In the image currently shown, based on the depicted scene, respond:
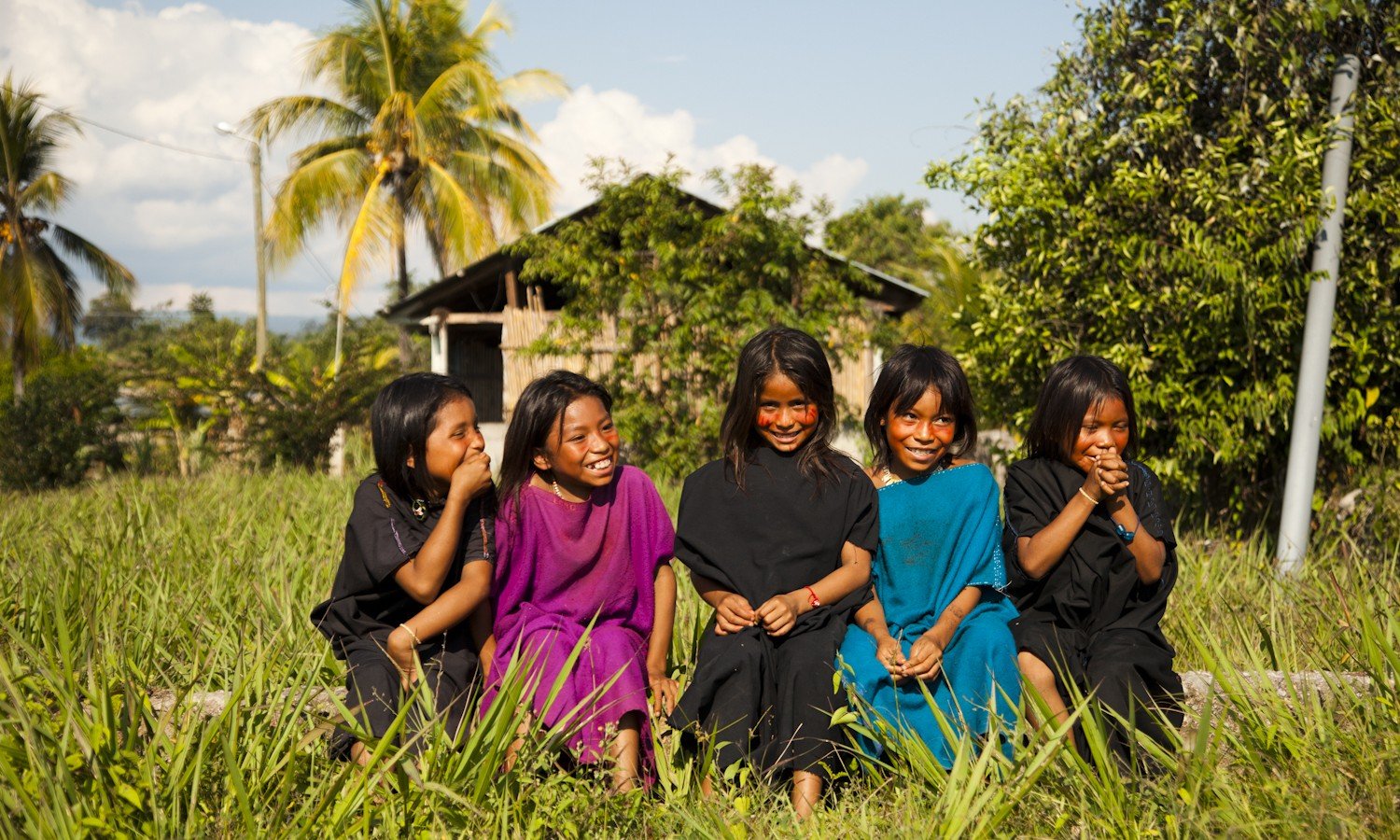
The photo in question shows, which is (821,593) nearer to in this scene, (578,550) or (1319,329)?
(578,550)

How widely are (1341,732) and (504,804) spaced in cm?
185

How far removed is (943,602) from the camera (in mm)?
3016

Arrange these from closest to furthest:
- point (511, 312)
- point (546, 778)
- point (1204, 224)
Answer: point (546, 778)
point (1204, 224)
point (511, 312)

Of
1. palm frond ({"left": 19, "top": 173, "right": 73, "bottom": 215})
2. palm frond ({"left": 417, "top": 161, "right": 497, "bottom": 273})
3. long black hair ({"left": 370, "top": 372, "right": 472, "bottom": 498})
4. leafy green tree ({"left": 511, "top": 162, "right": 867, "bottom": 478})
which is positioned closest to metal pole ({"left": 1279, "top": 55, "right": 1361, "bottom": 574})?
long black hair ({"left": 370, "top": 372, "right": 472, "bottom": 498})

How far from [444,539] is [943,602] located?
1.39 meters

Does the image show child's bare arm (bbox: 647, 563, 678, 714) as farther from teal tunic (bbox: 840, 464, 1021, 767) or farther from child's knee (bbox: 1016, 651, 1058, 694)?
child's knee (bbox: 1016, 651, 1058, 694)

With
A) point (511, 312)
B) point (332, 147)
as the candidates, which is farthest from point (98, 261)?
point (511, 312)

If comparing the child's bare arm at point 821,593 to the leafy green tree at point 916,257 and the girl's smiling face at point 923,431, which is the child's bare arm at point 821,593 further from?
the leafy green tree at point 916,257

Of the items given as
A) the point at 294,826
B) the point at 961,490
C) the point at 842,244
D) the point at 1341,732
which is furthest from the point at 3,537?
the point at 842,244

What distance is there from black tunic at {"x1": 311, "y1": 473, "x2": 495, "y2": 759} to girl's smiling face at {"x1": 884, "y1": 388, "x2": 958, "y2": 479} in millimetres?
1200

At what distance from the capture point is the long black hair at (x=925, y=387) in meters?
3.04

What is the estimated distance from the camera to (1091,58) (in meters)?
5.77

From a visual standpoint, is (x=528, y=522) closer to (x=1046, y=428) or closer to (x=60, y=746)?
(x=60, y=746)

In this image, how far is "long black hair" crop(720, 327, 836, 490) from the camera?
3.06 m
